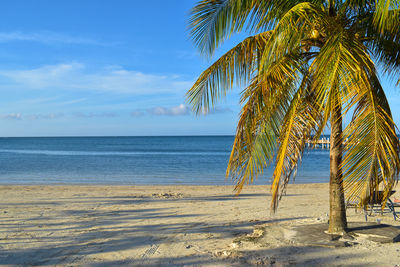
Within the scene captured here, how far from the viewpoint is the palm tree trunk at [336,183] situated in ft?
16.7

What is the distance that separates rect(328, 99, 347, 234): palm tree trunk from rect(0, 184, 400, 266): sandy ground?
47 centimetres

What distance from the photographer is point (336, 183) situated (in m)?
5.25

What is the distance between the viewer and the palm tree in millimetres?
3754

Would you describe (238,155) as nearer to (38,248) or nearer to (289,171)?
(289,171)

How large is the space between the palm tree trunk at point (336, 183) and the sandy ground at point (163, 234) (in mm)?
469

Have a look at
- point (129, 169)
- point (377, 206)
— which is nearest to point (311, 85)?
point (377, 206)

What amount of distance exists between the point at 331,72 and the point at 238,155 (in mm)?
1899

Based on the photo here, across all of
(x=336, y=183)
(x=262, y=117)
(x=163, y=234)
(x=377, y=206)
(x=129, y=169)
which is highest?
(x=262, y=117)

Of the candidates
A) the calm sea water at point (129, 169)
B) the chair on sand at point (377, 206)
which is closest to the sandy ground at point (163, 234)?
the chair on sand at point (377, 206)

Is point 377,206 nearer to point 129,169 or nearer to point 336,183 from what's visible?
point 336,183

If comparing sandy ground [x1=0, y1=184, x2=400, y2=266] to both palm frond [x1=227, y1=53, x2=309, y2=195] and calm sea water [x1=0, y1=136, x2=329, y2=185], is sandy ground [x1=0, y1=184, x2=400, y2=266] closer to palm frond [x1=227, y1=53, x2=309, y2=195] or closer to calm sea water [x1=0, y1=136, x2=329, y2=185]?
palm frond [x1=227, y1=53, x2=309, y2=195]

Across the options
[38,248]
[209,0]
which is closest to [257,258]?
[38,248]

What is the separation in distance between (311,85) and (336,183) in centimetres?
166

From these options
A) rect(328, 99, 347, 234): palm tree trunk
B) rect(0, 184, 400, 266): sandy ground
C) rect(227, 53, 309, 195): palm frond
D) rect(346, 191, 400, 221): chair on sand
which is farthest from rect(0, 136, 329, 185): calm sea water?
rect(0, 184, 400, 266): sandy ground
